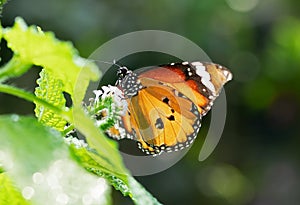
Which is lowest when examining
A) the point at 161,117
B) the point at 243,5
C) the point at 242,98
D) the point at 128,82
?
the point at 242,98

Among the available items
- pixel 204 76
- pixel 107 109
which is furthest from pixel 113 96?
pixel 204 76

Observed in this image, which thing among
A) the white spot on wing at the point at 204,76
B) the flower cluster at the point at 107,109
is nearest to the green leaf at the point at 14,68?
the flower cluster at the point at 107,109

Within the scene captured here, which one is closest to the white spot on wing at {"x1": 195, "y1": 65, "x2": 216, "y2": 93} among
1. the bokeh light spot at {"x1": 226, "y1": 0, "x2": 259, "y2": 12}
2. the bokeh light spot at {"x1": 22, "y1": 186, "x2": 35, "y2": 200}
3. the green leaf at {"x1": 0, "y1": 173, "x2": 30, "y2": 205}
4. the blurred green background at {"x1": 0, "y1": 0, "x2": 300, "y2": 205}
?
the green leaf at {"x1": 0, "y1": 173, "x2": 30, "y2": 205}

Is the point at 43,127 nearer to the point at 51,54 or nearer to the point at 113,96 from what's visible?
the point at 51,54

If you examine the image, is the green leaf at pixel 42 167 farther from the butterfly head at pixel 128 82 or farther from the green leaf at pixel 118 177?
the butterfly head at pixel 128 82

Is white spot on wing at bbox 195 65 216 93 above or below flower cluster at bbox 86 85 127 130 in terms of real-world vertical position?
below

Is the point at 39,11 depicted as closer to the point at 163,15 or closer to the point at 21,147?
the point at 163,15

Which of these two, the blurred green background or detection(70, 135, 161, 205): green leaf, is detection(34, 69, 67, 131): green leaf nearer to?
detection(70, 135, 161, 205): green leaf
